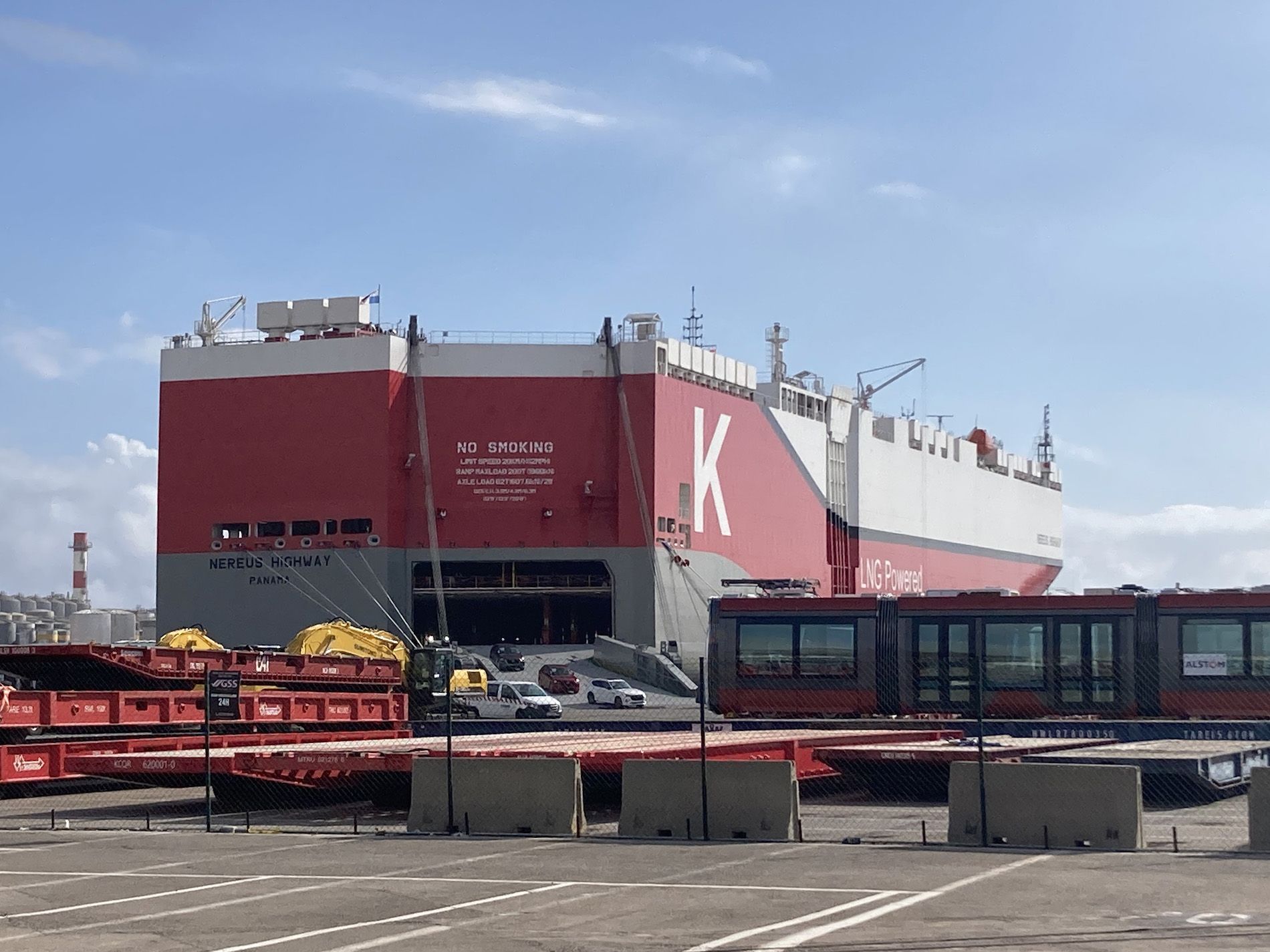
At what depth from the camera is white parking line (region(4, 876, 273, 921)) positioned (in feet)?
46.1

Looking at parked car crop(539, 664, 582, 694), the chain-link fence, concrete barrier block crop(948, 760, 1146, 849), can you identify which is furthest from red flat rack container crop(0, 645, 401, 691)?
parked car crop(539, 664, 582, 694)

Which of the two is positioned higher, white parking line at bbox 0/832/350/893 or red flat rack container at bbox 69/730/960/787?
red flat rack container at bbox 69/730/960/787

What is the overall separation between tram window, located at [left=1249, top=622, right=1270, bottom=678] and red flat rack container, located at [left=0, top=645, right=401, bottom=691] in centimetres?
1959

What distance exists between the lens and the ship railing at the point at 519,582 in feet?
258

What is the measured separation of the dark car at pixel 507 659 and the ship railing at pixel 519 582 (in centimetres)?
374

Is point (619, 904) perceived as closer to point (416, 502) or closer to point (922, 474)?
point (416, 502)

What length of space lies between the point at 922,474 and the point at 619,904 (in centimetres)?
10189

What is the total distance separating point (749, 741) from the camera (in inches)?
992

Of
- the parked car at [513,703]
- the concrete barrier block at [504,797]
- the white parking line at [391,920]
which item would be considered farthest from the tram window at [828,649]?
the parked car at [513,703]

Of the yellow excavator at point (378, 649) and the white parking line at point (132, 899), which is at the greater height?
the yellow excavator at point (378, 649)

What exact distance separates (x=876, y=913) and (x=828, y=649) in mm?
20921

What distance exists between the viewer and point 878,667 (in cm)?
3378

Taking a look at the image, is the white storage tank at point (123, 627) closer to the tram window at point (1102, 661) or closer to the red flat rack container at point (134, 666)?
the red flat rack container at point (134, 666)

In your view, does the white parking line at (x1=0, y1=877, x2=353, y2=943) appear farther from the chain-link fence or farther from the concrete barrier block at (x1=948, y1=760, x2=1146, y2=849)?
the concrete barrier block at (x1=948, y1=760, x2=1146, y2=849)
